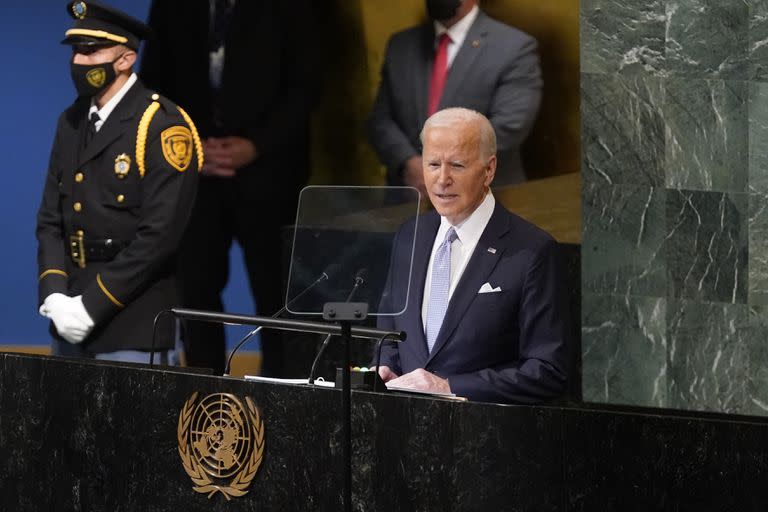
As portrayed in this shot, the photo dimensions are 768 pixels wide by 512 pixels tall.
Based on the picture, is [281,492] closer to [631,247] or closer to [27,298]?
[631,247]

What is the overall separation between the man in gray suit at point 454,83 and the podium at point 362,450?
312 centimetres

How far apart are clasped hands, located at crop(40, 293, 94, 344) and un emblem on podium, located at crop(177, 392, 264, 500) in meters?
1.65

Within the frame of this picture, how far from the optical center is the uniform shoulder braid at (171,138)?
5762 millimetres

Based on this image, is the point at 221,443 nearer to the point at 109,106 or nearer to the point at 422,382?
the point at 422,382

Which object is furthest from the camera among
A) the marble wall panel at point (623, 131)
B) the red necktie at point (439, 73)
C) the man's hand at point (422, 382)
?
the red necktie at point (439, 73)

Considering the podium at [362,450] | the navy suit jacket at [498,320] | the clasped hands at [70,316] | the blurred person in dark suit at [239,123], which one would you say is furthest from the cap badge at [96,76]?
the navy suit jacket at [498,320]

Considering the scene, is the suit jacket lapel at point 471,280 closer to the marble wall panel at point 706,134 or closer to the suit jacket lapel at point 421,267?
the suit jacket lapel at point 421,267

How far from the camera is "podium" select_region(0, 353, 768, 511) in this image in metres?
3.44

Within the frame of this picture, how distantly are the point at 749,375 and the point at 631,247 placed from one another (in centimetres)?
76

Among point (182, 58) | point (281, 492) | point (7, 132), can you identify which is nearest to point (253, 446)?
point (281, 492)

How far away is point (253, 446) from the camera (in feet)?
13.1

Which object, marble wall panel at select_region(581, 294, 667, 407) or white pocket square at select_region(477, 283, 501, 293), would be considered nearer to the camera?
white pocket square at select_region(477, 283, 501, 293)

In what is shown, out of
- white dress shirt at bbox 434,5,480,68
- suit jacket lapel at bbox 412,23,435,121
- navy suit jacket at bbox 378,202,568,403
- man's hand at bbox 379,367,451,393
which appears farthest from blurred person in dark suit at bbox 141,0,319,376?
man's hand at bbox 379,367,451,393

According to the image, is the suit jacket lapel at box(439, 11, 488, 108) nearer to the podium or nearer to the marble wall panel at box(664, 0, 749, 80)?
the marble wall panel at box(664, 0, 749, 80)
